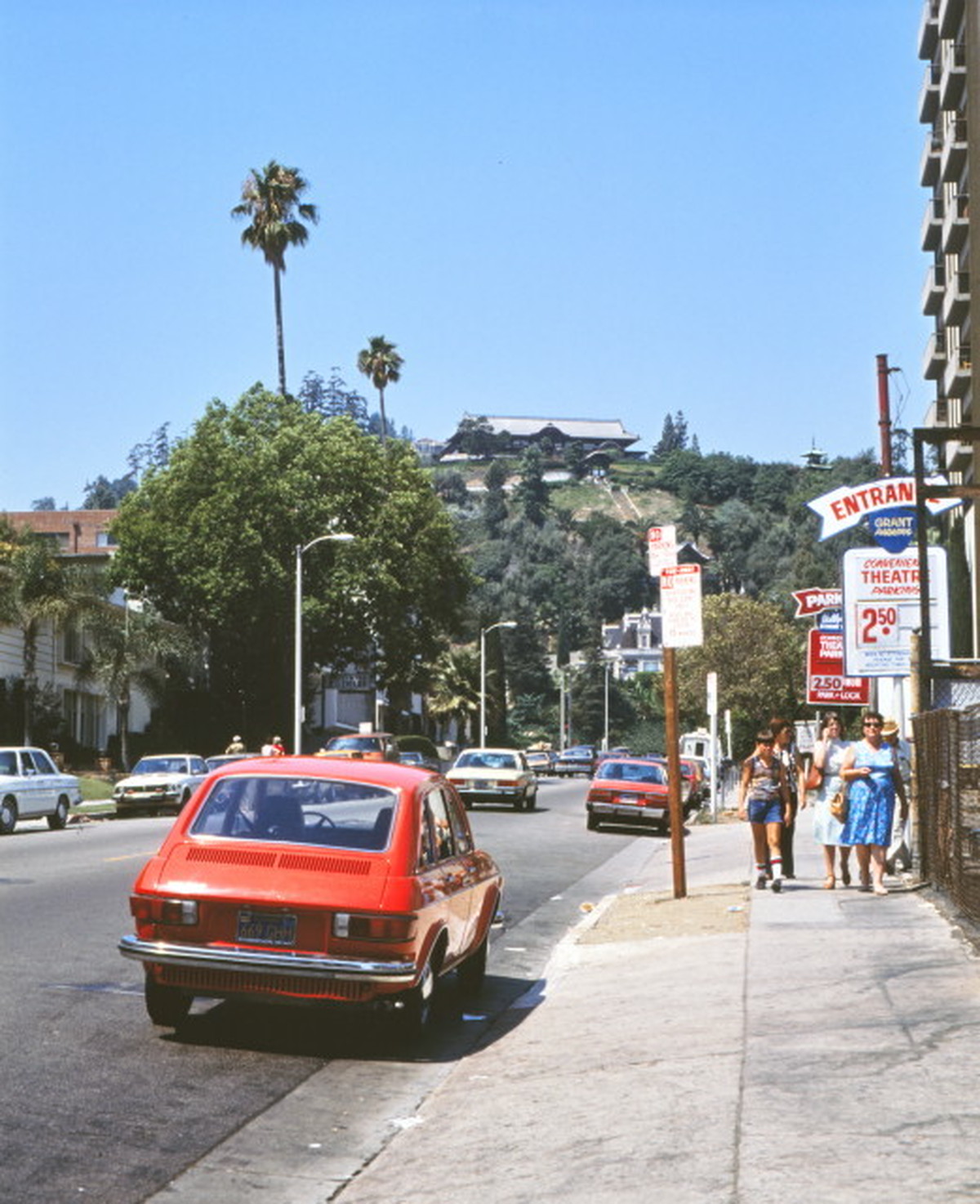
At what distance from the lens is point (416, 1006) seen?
32.1 feet

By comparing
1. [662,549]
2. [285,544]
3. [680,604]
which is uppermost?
[285,544]

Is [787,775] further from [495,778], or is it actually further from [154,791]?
[154,791]

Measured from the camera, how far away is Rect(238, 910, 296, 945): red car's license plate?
31.0 feet

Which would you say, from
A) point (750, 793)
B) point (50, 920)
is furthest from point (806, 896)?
point (50, 920)

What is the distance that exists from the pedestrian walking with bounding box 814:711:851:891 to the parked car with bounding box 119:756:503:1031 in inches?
292

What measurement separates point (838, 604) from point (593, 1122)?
72.3 feet

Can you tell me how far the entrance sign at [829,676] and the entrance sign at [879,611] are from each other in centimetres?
779

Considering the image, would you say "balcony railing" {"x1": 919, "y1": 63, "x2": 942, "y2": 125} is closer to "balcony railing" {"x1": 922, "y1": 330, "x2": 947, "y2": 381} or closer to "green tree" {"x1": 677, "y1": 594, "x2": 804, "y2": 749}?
"balcony railing" {"x1": 922, "y1": 330, "x2": 947, "y2": 381}

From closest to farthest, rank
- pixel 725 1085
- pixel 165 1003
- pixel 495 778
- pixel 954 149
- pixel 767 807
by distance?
pixel 725 1085 < pixel 165 1003 < pixel 767 807 < pixel 495 778 < pixel 954 149

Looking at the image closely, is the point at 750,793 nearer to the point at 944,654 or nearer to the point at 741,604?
the point at 944,654

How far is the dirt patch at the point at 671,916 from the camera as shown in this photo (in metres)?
14.8

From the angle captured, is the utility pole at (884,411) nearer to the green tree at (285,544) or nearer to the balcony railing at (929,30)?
the green tree at (285,544)

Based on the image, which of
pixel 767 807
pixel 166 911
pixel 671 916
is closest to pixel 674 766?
pixel 767 807

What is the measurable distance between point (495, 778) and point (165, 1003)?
1256 inches
